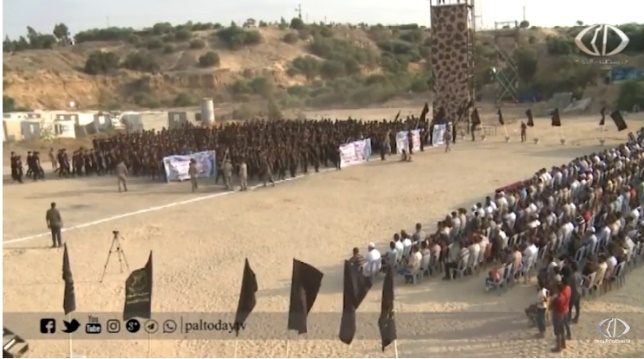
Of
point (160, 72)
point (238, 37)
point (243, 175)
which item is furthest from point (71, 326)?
point (238, 37)

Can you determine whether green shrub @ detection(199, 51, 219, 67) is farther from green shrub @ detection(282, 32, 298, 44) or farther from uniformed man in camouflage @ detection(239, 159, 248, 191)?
uniformed man in camouflage @ detection(239, 159, 248, 191)

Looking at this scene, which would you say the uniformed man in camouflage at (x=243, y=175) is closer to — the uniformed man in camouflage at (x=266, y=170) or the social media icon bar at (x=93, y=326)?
the uniformed man in camouflage at (x=266, y=170)

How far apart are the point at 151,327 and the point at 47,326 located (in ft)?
4.97

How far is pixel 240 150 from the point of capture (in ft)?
69.3

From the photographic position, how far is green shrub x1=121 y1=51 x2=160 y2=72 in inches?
2448

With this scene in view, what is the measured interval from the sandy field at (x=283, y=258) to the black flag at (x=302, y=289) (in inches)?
42.7

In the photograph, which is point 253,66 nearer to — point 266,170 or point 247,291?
point 266,170

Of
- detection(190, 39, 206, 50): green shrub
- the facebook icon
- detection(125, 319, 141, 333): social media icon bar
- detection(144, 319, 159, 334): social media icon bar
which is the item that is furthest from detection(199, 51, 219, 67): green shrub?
detection(125, 319, 141, 333): social media icon bar

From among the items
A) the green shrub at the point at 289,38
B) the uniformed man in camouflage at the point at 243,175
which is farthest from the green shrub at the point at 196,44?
the uniformed man in camouflage at the point at 243,175

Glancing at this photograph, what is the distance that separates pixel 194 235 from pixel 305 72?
5262cm

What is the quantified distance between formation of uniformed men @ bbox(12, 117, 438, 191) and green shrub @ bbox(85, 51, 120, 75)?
35.1 meters

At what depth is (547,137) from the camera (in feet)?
94.8

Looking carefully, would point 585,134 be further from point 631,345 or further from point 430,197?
point 631,345

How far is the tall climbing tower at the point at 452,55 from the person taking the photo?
97.4 ft
